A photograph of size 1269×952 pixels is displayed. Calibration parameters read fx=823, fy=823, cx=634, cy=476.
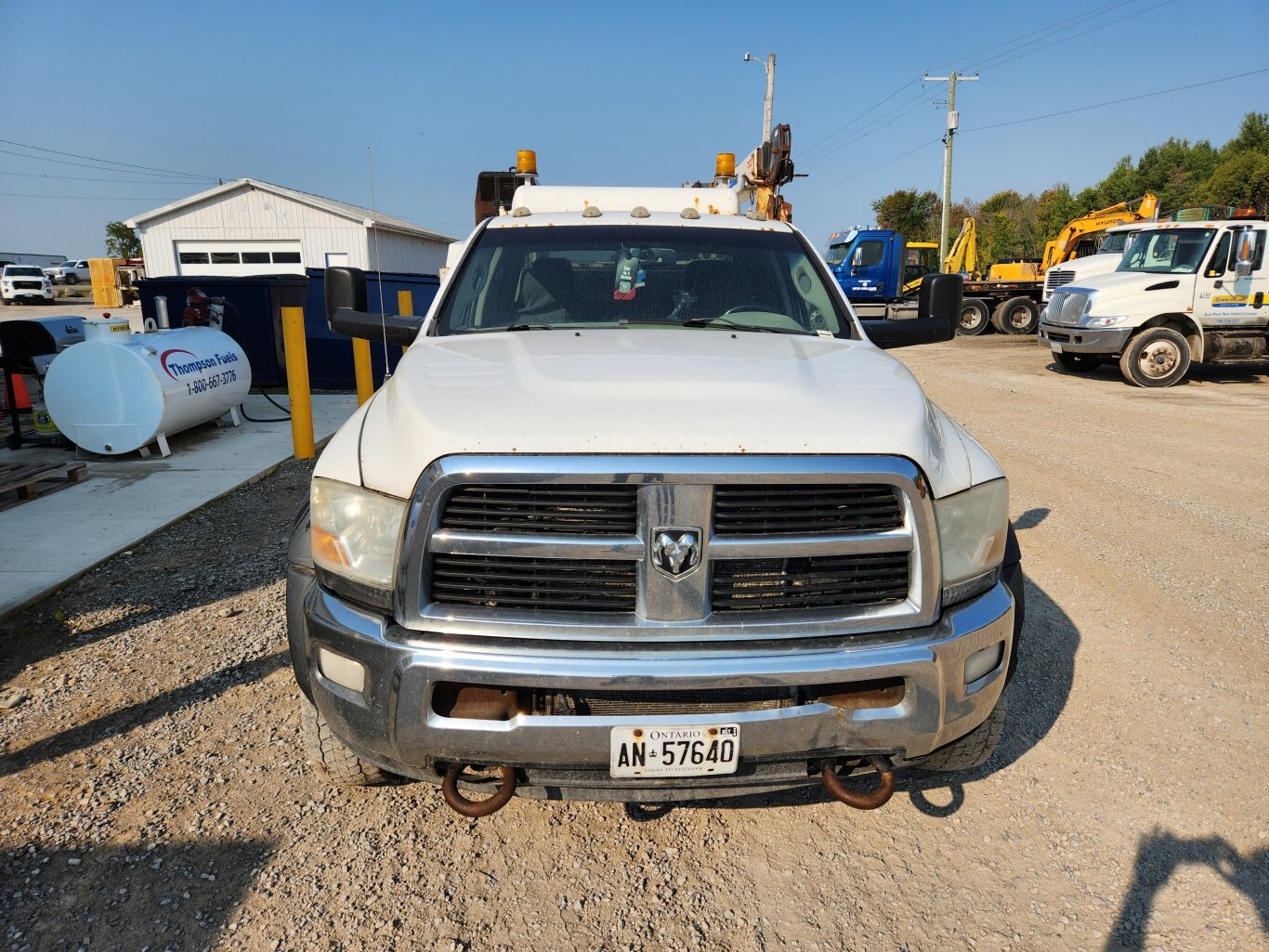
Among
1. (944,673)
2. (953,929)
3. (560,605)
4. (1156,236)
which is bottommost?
(953,929)

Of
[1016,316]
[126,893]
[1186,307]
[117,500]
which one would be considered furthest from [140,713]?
[1016,316]

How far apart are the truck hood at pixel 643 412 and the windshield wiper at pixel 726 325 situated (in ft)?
1.83

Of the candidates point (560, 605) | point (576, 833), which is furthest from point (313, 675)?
point (576, 833)

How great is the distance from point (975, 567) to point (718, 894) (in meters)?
1.17

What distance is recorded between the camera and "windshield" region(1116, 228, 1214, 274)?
13336 millimetres

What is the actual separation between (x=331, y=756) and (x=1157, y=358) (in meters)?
14.6

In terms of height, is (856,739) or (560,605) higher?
(560,605)

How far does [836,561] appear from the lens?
2.13m

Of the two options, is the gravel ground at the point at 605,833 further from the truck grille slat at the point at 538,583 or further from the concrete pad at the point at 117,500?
the truck grille slat at the point at 538,583

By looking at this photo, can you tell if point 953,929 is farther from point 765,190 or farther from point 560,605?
point 765,190

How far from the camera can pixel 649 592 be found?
6.63 feet

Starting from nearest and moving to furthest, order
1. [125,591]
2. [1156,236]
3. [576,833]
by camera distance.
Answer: [576,833] < [125,591] < [1156,236]

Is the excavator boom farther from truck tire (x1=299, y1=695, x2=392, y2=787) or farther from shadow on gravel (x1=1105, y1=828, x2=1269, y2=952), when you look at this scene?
truck tire (x1=299, y1=695, x2=392, y2=787)

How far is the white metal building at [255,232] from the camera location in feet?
97.3
